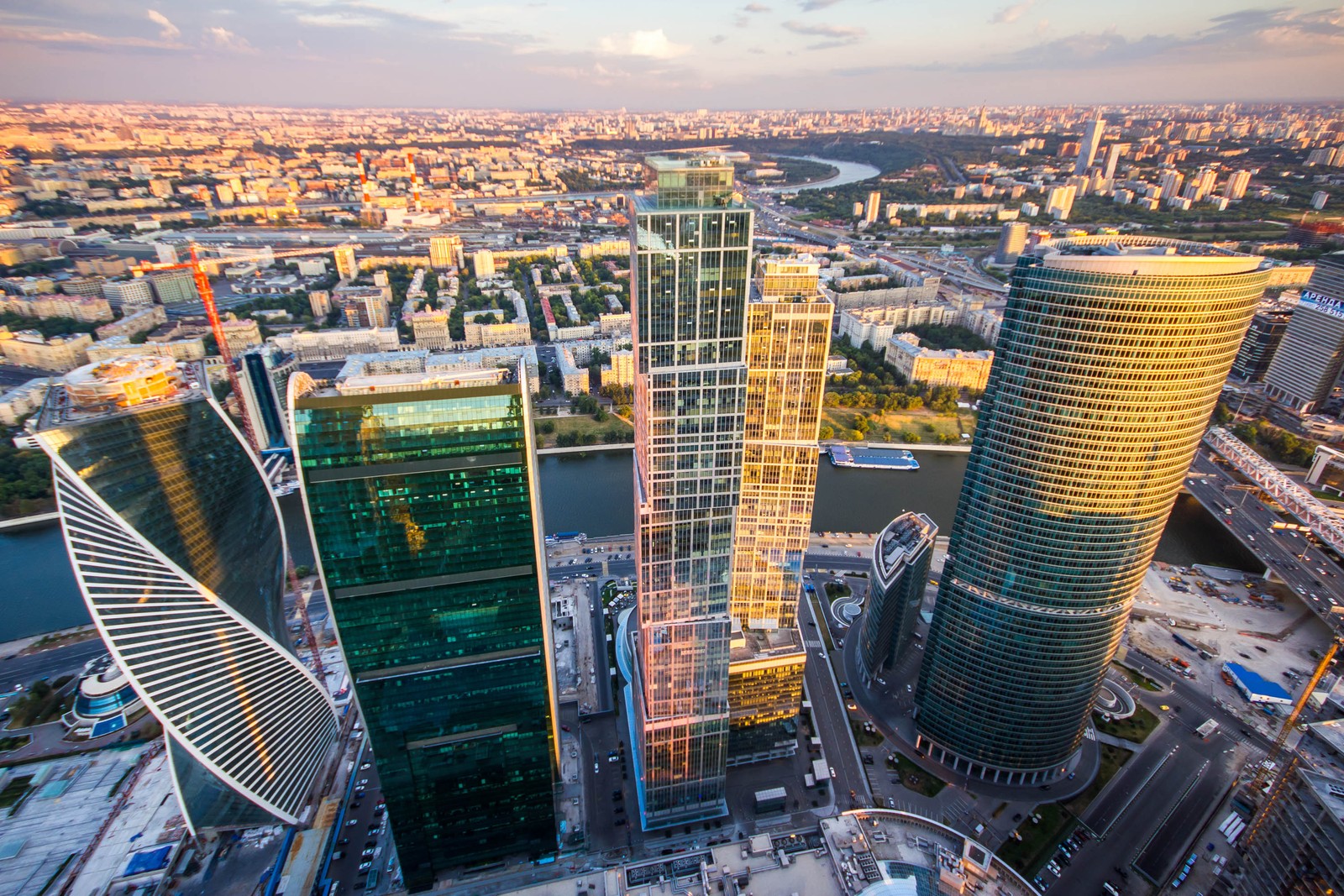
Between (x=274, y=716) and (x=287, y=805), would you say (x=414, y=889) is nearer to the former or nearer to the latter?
(x=287, y=805)

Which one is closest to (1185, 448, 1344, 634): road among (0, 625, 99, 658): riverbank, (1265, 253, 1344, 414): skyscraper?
(1265, 253, 1344, 414): skyscraper

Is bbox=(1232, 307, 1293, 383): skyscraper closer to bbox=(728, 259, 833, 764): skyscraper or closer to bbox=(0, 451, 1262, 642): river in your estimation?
bbox=(0, 451, 1262, 642): river

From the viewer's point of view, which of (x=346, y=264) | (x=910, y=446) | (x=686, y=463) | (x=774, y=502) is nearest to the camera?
(x=686, y=463)

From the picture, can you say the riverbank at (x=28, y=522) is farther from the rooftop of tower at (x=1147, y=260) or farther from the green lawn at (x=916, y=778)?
the rooftop of tower at (x=1147, y=260)

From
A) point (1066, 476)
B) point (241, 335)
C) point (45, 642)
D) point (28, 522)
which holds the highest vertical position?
point (1066, 476)

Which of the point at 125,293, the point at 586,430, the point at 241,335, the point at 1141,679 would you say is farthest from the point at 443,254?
the point at 1141,679

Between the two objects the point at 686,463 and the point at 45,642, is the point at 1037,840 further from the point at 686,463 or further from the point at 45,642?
the point at 45,642
